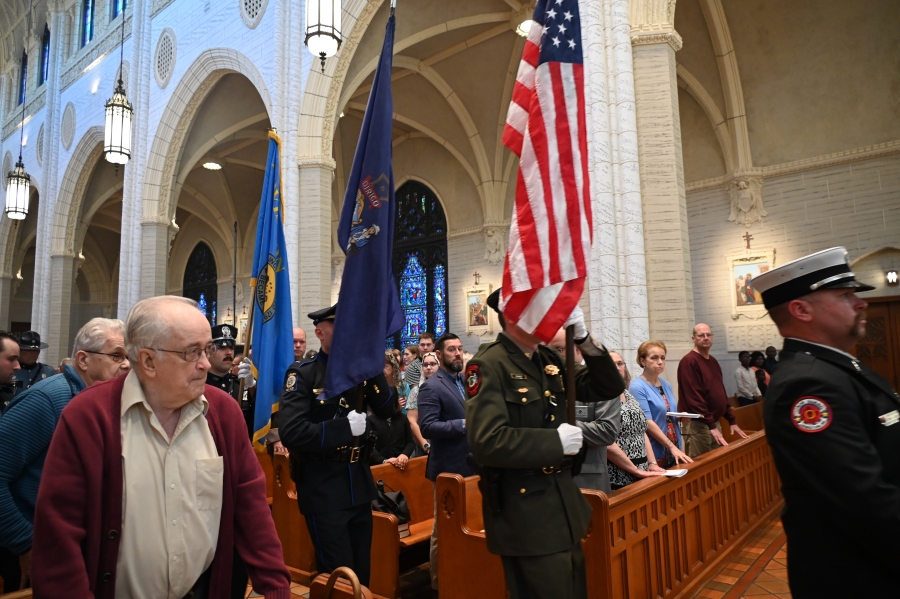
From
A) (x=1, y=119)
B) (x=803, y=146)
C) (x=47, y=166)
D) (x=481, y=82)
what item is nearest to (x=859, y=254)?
(x=803, y=146)

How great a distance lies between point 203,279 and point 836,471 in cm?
2179

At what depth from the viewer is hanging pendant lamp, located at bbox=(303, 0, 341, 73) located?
20.8 feet

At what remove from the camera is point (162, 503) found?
4.39 feet

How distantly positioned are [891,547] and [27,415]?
102 inches

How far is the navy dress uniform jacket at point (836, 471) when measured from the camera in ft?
4.27

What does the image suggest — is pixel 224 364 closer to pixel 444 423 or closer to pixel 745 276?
pixel 444 423

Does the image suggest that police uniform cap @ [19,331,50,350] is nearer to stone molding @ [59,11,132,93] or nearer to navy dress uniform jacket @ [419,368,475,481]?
navy dress uniform jacket @ [419,368,475,481]

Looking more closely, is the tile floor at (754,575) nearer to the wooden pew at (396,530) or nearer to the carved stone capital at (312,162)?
the wooden pew at (396,530)

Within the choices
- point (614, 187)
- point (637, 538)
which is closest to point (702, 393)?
point (614, 187)

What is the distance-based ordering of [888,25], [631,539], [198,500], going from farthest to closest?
[888,25] < [631,539] < [198,500]

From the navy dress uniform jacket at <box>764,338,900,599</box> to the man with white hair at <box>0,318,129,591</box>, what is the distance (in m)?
2.20

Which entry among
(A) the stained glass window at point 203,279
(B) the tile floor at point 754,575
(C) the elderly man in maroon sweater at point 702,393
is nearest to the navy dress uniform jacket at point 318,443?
(B) the tile floor at point 754,575

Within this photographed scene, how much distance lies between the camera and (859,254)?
9555mm

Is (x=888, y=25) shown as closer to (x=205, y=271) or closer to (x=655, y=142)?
(x=655, y=142)
